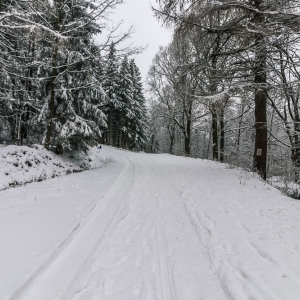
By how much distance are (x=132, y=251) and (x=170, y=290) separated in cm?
94

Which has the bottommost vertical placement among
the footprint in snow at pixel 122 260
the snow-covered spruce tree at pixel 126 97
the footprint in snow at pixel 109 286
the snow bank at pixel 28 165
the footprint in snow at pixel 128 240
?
the footprint in snow at pixel 109 286

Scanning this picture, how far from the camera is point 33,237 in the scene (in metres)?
3.27

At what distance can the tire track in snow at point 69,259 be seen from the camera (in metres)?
2.16

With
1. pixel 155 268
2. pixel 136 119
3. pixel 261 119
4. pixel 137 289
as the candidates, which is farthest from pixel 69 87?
pixel 136 119

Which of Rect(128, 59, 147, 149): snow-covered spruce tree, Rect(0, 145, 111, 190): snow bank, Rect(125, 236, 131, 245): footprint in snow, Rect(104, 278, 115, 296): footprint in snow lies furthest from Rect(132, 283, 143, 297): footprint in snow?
Rect(128, 59, 147, 149): snow-covered spruce tree

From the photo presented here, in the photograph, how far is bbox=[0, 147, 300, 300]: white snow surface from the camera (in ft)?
7.42

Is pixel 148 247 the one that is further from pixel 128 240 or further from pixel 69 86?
pixel 69 86

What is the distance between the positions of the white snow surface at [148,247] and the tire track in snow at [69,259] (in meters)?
0.01

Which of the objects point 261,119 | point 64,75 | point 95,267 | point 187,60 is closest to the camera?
point 95,267

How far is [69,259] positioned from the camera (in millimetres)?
2785

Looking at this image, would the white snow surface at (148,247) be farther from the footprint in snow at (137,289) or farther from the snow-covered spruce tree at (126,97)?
the snow-covered spruce tree at (126,97)

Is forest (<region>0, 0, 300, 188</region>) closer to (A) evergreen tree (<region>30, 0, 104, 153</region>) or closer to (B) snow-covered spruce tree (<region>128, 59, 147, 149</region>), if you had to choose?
(A) evergreen tree (<region>30, 0, 104, 153</region>)

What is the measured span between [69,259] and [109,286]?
0.79 meters

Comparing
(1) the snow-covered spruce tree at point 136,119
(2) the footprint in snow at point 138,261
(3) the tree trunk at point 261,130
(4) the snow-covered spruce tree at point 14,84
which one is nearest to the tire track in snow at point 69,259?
(2) the footprint in snow at point 138,261
